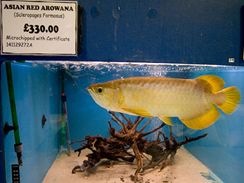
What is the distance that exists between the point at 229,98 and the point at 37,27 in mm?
863

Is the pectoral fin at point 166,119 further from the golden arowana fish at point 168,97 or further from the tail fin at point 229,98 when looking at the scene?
the tail fin at point 229,98

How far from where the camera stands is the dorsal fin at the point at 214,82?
1128mm

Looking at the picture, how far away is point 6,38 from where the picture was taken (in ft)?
3.81

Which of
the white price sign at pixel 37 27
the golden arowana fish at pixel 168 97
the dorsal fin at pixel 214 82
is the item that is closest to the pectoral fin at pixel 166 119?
the golden arowana fish at pixel 168 97

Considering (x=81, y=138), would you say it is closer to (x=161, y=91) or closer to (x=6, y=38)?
(x=161, y=91)

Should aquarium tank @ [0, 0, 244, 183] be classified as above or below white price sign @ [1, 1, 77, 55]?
below

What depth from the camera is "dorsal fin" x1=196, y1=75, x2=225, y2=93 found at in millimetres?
1128

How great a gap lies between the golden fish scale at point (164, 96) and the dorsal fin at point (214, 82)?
0.03 meters

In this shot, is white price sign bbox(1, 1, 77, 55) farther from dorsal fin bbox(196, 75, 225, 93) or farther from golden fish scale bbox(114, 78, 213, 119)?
dorsal fin bbox(196, 75, 225, 93)

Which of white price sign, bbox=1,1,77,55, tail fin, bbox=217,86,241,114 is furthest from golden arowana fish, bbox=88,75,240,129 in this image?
white price sign, bbox=1,1,77,55

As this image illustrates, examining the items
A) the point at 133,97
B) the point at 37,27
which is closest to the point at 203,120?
the point at 133,97

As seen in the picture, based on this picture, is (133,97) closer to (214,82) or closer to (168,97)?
(168,97)

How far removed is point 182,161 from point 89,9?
31.1 inches

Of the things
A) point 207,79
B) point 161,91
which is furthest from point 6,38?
point 207,79
